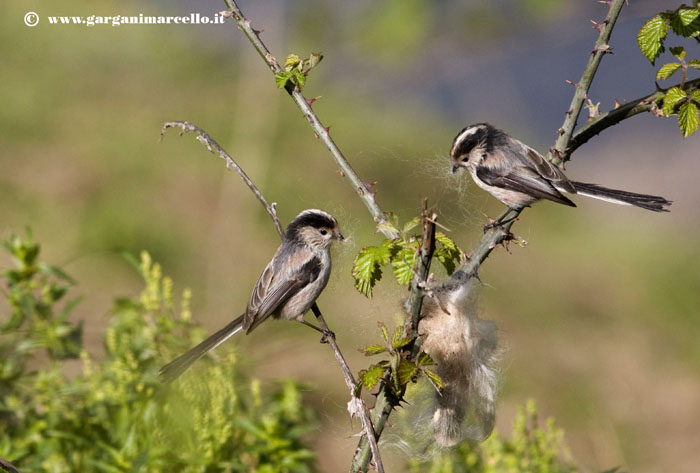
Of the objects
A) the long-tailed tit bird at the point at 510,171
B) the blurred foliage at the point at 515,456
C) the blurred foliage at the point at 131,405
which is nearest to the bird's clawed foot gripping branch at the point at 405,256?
the long-tailed tit bird at the point at 510,171

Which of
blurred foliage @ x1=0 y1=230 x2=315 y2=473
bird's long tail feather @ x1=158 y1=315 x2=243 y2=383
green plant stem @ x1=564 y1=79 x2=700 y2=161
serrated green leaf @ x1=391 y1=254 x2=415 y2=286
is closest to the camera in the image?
serrated green leaf @ x1=391 y1=254 x2=415 y2=286

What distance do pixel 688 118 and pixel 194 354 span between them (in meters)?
1.84

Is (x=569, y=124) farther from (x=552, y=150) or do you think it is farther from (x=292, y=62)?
(x=292, y=62)

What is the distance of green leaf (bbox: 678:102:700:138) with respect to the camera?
6.10ft

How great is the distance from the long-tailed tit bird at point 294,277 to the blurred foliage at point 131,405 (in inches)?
10.2

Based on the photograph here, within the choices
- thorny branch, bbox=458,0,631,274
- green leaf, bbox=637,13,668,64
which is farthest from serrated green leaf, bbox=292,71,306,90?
green leaf, bbox=637,13,668,64

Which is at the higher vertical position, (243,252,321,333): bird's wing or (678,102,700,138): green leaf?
(243,252,321,333): bird's wing

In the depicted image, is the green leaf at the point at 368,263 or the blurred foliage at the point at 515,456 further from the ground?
the green leaf at the point at 368,263

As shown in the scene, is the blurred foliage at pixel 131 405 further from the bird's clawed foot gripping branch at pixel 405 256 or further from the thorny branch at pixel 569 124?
the thorny branch at pixel 569 124

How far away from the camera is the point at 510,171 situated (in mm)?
2961

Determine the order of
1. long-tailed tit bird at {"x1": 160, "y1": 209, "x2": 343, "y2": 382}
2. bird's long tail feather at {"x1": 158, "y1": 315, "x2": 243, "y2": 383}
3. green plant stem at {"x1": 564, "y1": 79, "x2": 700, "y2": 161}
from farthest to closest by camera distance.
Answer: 1. long-tailed tit bird at {"x1": 160, "y1": 209, "x2": 343, "y2": 382}
2. bird's long tail feather at {"x1": 158, "y1": 315, "x2": 243, "y2": 383}
3. green plant stem at {"x1": 564, "y1": 79, "x2": 700, "y2": 161}

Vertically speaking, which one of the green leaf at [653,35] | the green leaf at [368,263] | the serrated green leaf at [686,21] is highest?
the green leaf at [653,35]

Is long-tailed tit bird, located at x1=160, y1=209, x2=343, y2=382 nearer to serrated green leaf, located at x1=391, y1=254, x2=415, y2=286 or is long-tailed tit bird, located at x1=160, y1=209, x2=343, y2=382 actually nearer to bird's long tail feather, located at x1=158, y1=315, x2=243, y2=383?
bird's long tail feather, located at x1=158, y1=315, x2=243, y2=383

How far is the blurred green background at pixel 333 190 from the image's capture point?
4.15 metres
